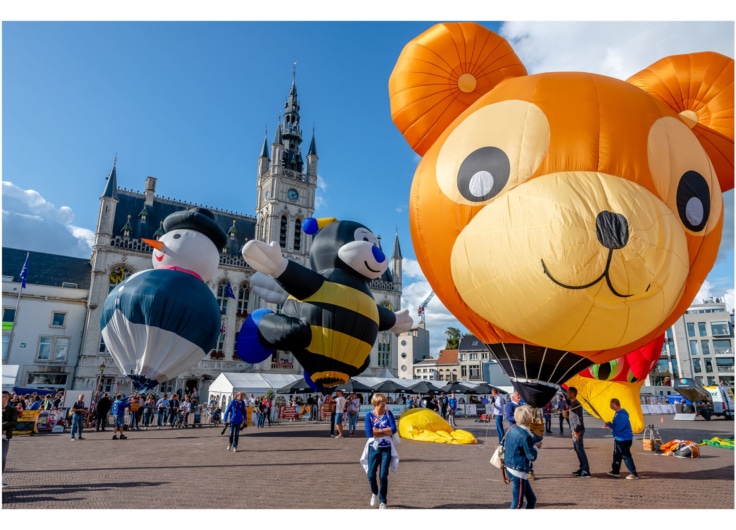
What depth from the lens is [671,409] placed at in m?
32.7

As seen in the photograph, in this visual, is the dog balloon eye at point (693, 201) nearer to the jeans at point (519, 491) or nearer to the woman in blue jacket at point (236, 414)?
the jeans at point (519, 491)

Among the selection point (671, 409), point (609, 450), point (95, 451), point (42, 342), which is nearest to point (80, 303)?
point (42, 342)

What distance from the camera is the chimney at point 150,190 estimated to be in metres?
42.5

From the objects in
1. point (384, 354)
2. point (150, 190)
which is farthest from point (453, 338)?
point (150, 190)

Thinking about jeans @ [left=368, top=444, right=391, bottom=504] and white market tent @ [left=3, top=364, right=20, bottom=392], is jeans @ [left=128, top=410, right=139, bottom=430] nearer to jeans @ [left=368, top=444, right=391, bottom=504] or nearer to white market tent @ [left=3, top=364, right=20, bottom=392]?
white market tent @ [left=3, top=364, right=20, bottom=392]

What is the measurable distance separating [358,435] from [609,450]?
7.84m

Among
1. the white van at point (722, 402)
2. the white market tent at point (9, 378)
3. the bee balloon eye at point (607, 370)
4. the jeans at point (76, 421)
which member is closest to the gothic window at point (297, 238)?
the white market tent at point (9, 378)

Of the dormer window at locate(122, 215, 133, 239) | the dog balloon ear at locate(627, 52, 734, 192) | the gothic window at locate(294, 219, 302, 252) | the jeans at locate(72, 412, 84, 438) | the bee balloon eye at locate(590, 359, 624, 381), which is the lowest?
the jeans at locate(72, 412, 84, 438)

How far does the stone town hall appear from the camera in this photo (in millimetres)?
35812

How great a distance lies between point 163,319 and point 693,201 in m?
12.9

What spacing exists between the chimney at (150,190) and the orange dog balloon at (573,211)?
132ft

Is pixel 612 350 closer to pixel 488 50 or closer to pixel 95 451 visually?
pixel 488 50

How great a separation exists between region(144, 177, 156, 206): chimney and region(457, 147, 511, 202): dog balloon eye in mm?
41296

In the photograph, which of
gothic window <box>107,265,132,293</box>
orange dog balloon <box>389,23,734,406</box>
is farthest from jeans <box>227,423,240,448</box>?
gothic window <box>107,265,132,293</box>
